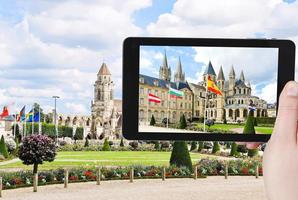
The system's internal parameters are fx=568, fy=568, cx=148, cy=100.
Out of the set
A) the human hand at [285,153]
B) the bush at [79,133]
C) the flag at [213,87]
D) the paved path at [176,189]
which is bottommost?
the paved path at [176,189]

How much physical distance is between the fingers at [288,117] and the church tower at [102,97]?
425cm

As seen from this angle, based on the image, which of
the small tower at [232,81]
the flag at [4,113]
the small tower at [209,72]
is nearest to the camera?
the small tower at [232,81]

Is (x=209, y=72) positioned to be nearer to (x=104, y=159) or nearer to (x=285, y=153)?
(x=285, y=153)

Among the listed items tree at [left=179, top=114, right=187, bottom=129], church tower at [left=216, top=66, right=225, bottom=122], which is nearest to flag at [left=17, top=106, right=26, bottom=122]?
church tower at [left=216, top=66, right=225, bottom=122]

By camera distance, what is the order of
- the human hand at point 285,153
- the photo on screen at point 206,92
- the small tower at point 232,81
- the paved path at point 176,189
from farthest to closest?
the paved path at point 176,189
the small tower at point 232,81
the photo on screen at point 206,92
the human hand at point 285,153

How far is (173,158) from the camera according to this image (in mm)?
4816

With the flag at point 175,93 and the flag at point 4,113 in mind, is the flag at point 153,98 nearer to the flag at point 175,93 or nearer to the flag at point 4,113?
the flag at point 175,93

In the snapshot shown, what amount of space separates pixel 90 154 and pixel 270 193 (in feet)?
13.9

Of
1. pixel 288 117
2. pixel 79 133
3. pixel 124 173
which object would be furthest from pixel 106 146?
pixel 288 117

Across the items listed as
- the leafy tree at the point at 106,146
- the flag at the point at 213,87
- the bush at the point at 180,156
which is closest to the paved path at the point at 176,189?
the bush at the point at 180,156

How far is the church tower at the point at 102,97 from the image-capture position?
463 centimetres

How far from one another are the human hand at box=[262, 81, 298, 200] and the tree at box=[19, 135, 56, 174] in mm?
4091

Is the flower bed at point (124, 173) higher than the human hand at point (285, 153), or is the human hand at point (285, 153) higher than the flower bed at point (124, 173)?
the human hand at point (285, 153)

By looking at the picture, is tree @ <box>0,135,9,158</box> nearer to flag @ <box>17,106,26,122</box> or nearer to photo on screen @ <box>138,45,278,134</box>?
flag @ <box>17,106,26,122</box>
